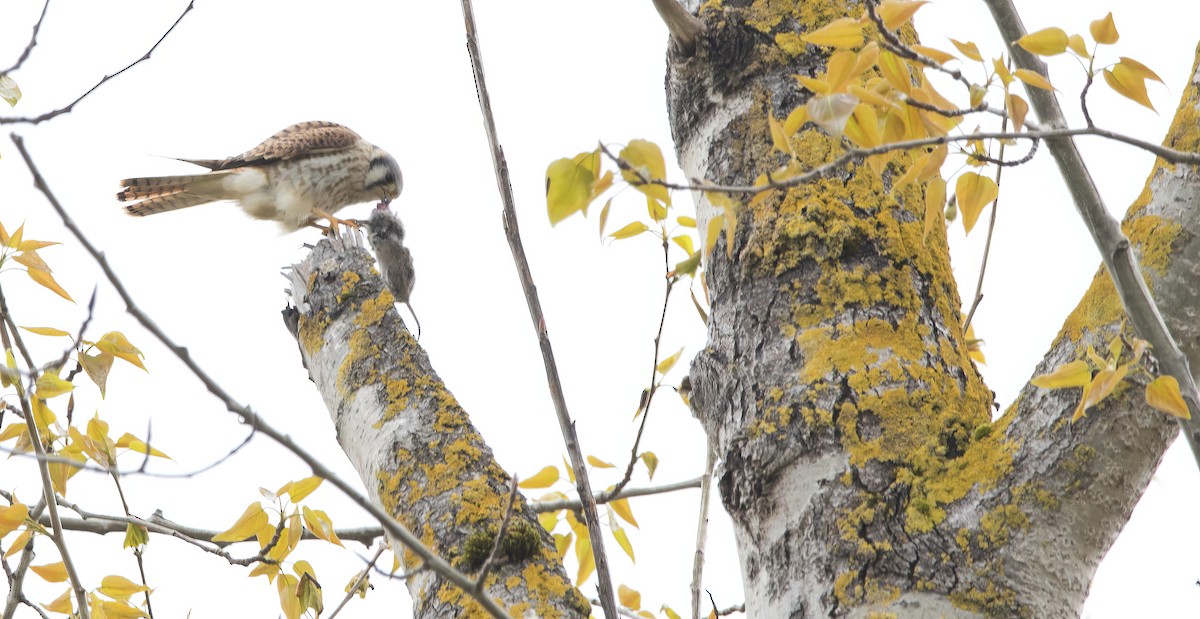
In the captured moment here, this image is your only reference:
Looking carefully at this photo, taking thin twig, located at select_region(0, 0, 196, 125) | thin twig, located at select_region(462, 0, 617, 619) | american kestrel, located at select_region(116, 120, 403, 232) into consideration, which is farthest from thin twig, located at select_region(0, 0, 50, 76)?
american kestrel, located at select_region(116, 120, 403, 232)

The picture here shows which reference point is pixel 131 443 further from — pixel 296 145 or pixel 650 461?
pixel 296 145

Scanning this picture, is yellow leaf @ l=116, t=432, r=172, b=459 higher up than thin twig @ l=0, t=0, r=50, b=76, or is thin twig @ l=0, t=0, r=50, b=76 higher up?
thin twig @ l=0, t=0, r=50, b=76

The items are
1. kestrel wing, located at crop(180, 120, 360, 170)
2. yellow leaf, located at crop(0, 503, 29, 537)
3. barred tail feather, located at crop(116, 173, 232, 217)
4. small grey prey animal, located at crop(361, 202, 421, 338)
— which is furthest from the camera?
kestrel wing, located at crop(180, 120, 360, 170)

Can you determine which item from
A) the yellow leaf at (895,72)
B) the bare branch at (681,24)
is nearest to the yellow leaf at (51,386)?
the bare branch at (681,24)

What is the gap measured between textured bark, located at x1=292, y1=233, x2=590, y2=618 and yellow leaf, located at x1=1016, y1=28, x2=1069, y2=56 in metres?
1.14

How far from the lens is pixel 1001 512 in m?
1.46

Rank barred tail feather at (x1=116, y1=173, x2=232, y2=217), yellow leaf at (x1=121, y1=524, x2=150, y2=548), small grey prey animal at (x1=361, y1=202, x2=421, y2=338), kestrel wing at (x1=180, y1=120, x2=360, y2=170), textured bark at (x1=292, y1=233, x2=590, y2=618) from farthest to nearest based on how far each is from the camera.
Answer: kestrel wing at (x1=180, y1=120, x2=360, y2=170)
barred tail feather at (x1=116, y1=173, x2=232, y2=217)
small grey prey animal at (x1=361, y1=202, x2=421, y2=338)
yellow leaf at (x1=121, y1=524, x2=150, y2=548)
textured bark at (x1=292, y1=233, x2=590, y2=618)

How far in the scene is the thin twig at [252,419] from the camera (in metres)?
1.13

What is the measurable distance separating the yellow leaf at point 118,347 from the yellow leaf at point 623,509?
43.5 inches

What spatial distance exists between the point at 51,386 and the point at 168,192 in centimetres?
434

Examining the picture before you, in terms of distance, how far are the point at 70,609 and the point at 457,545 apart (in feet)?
3.07

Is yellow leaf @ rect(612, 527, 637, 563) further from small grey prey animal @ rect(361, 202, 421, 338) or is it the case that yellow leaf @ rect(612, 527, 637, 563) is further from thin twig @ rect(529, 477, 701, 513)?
small grey prey animal @ rect(361, 202, 421, 338)

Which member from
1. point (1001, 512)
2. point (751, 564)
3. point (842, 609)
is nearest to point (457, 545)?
point (751, 564)

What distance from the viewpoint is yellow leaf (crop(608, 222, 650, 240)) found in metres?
1.88
